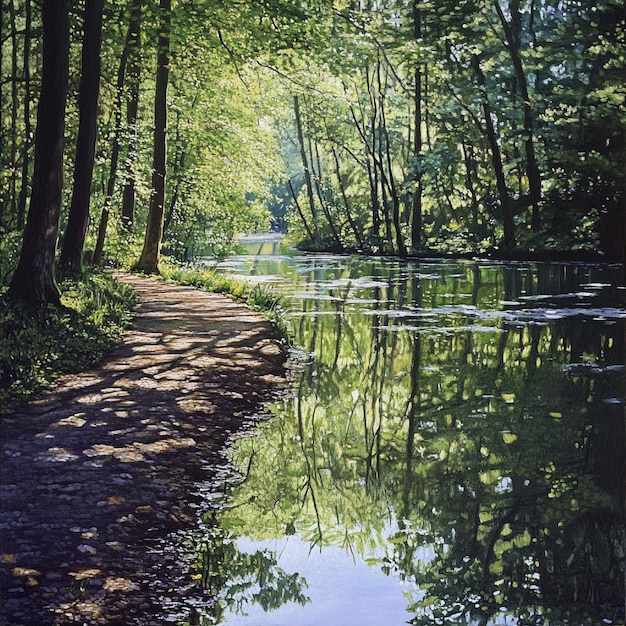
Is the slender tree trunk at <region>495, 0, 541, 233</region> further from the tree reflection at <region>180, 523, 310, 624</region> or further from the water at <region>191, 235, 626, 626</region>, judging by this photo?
the tree reflection at <region>180, 523, 310, 624</region>

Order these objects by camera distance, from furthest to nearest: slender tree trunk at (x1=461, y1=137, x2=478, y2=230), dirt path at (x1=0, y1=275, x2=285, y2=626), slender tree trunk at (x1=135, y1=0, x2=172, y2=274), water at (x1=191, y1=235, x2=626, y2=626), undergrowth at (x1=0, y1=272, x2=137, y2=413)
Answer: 1. slender tree trunk at (x1=135, y1=0, x2=172, y2=274)
2. slender tree trunk at (x1=461, y1=137, x2=478, y2=230)
3. undergrowth at (x1=0, y1=272, x2=137, y2=413)
4. water at (x1=191, y1=235, x2=626, y2=626)
5. dirt path at (x1=0, y1=275, x2=285, y2=626)

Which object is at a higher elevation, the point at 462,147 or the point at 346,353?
the point at 462,147

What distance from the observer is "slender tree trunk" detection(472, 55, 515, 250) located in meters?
5.86

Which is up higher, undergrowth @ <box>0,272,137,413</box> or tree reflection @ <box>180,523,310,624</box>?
undergrowth @ <box>0,272,137,413</box>

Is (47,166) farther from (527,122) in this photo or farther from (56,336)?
(527,122)

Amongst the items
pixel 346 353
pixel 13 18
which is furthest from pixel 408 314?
pixel 13 18

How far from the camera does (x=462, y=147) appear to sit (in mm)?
6129

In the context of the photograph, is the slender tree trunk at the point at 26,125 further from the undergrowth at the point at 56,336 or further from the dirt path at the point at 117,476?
the dirt path at the point at 117,476

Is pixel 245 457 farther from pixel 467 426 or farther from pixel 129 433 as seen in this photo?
pixel 467 426

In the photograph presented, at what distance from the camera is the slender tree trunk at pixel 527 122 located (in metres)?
5.52

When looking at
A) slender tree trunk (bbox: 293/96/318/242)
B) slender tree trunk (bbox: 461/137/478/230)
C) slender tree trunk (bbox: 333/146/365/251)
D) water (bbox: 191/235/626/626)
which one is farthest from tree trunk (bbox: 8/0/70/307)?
slender tree trunk (bbox: 461/137/478/230)

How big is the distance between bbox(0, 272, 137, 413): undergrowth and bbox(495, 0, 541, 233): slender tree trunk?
11.1ft

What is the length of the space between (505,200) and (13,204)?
3466 mm

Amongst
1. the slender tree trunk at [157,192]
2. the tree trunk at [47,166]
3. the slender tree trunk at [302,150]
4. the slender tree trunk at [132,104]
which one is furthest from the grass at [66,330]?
the slender tree trunk at [157,192]
